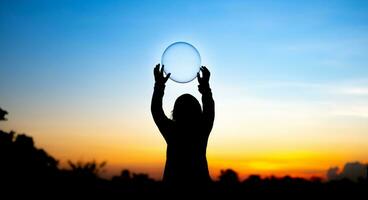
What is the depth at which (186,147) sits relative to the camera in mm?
4445

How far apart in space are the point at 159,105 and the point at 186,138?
2.17ft

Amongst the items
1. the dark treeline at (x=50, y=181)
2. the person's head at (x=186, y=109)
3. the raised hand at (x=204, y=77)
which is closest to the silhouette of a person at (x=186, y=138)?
the person's head at (x=186, y=109)

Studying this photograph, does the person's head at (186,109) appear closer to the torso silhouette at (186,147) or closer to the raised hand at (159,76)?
the torso silhouette at (186,147)

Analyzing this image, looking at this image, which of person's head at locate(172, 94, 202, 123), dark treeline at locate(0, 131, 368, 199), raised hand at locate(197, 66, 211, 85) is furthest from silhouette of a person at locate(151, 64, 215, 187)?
dark treeline at locate(0, 131, 368, 199)

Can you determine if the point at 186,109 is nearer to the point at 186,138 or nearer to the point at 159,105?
the point at 186,138

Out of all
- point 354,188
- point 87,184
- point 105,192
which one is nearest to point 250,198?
point 354,188

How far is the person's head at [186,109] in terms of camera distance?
4539 millimetres

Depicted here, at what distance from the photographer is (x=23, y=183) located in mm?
34438

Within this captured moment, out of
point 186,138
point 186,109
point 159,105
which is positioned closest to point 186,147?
point 186,138

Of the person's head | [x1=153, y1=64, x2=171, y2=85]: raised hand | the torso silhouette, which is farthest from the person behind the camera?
[x1=153, y1=64, x2=171, y2=85]: raised hand

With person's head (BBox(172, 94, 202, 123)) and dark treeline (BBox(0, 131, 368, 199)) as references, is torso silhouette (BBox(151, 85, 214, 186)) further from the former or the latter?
dark treeline (BBox(0, 131, 368, 199))

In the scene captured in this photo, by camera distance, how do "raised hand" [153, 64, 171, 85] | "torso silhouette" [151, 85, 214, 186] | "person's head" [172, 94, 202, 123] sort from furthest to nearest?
"raised hand" [153, 64, 171, 85] < "person's head" [172, 94, 202, 123] < "torso silhouette" [151, 85, 214, 186]

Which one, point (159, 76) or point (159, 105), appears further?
point (159, 76)

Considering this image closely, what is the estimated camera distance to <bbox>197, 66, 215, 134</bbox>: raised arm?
15.1 ft
